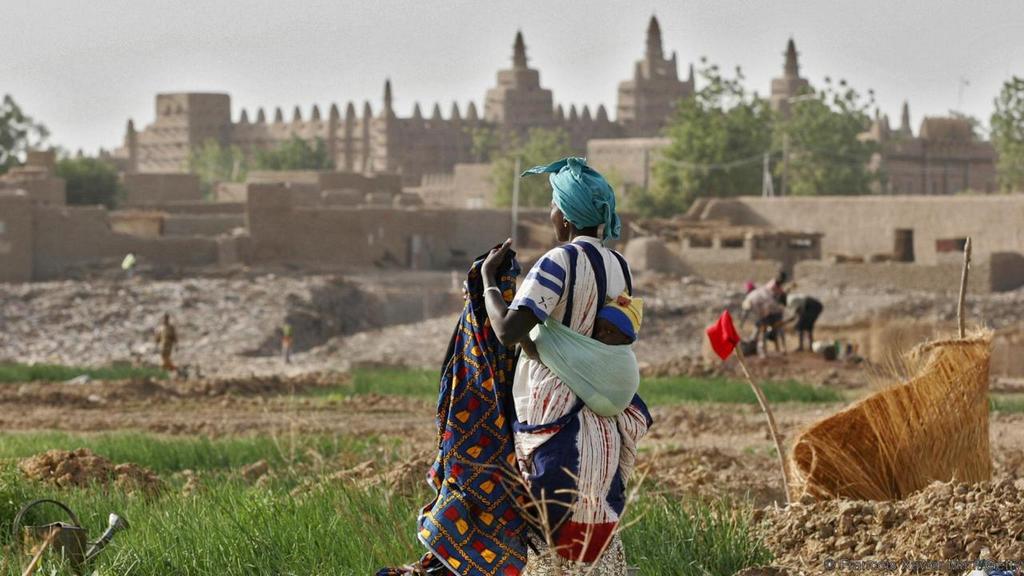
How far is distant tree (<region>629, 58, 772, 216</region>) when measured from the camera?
5112cm

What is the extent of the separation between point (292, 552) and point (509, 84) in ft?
267

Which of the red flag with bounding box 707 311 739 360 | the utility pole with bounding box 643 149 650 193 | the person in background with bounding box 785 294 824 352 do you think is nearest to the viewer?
the red flag with bounding box 707 311 739 360

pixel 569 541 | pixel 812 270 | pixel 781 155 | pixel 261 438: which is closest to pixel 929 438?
pixel 569 541

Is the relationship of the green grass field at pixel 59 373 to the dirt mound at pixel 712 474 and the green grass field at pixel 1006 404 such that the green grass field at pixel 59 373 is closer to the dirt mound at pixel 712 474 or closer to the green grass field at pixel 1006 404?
the green grass field at pixel 1006 404

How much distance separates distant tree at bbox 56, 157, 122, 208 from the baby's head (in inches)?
1795

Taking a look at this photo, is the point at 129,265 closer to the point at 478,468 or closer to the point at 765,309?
the point at 765,309

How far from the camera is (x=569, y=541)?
4992mm

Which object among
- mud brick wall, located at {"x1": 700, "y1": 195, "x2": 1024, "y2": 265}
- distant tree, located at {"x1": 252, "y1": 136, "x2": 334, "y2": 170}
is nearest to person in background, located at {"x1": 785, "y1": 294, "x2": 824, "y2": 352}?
mud brick wall, located at {"x1": 700, "y1": 195, "x2": 1024, "y2": 265}

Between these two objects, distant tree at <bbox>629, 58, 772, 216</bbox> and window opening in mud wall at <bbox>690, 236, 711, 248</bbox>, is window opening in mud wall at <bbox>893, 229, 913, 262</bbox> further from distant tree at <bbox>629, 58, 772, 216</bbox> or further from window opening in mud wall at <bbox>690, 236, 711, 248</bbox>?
distant tree at <bbox>629, 58, 772, 216</bbox>

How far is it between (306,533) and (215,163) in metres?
79.0

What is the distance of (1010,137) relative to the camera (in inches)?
2302

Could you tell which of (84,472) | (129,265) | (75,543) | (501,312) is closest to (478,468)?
(501,312)

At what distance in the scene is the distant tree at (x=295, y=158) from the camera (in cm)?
7554

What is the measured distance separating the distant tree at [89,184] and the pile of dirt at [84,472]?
4118 centimetres
